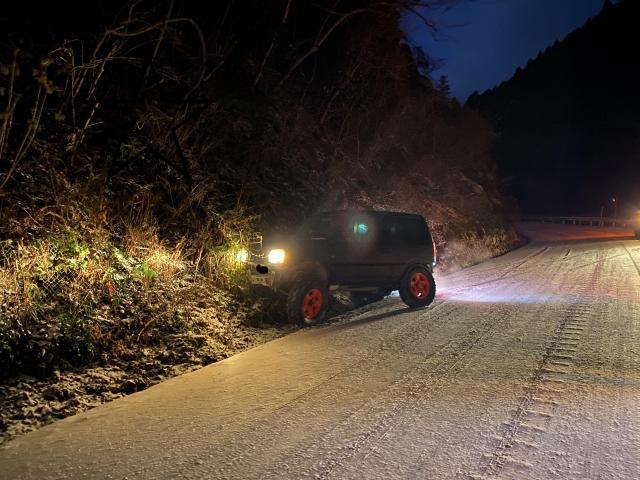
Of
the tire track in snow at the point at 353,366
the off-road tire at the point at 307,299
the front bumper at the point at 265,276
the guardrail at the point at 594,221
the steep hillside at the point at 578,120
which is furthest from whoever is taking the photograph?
the steep hillside at the point at 578,120

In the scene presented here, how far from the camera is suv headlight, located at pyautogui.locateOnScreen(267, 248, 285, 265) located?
27.1 feet

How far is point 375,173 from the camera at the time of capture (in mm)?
20672

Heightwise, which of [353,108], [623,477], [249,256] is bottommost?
[623,477]

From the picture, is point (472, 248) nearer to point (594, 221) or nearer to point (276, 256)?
point (276, 256)

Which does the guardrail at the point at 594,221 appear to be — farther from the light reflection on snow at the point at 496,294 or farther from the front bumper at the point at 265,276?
the front bumper at the point at 265,276

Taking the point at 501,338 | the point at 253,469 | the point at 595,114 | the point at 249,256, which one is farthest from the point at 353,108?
the point at 595,114

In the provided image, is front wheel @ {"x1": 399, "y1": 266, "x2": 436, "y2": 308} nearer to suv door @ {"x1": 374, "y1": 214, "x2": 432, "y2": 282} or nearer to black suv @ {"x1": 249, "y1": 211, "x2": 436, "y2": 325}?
black suv @ {"x1": 249, "y1": 211, "x2": 436, "y2": 325}

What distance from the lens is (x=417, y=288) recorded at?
395 inches

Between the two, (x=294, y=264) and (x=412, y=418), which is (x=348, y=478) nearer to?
(x=412, y=418)

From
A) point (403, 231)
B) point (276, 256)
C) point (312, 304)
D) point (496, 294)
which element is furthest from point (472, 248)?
point (276, 256)

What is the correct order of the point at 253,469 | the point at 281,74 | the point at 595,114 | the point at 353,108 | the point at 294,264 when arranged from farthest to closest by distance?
1. the point at 595,114
2. the point at 353,108
3. the point at 281,74
4. the point at 294,264
5. the point at 253,469

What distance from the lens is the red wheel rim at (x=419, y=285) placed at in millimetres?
9969

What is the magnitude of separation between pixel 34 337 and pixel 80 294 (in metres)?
0.96

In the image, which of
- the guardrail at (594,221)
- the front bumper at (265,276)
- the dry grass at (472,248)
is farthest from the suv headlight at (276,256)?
the guardrail at (594,221)
